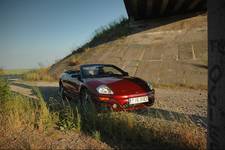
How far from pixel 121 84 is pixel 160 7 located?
12.9m

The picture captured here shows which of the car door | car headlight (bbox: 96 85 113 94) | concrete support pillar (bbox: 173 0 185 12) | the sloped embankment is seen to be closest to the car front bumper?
car headlight (bbox: 96 85 113 94)

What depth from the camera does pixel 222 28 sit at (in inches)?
118

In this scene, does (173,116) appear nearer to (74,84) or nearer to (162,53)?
(74,84)

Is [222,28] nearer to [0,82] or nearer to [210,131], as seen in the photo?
[210,131]

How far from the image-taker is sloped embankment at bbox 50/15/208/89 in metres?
12.7

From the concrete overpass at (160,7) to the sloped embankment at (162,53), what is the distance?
0.76 meters

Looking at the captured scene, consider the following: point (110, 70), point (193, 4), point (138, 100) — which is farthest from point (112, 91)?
point (193, 4)

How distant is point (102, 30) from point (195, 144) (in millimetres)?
20442

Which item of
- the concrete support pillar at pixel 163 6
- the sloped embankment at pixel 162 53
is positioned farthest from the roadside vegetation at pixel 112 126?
the concrete support pillar at pixel 163 6

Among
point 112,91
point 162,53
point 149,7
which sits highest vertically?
point 149,7

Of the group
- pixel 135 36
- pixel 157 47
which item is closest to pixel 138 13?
pixel 135 36

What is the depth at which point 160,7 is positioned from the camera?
1830 cm

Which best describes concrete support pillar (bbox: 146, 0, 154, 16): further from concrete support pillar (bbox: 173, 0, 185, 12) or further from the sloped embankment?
concrete support pillar (bbox: 173, 0, 185, 12)

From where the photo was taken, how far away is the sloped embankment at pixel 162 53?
1265 cm
